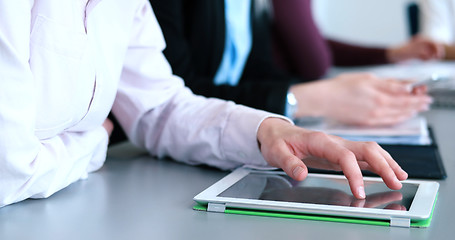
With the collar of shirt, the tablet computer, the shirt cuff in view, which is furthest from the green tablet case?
the collar of shirt

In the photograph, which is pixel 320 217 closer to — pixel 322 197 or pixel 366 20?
pixel 322 197

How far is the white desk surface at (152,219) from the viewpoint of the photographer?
48 centimetres

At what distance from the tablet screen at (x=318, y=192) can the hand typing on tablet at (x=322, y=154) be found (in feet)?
0.04

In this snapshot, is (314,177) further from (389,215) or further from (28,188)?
(28,188)

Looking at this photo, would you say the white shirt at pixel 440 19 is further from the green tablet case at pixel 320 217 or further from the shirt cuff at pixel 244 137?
the green tablet case at pixel 320 217

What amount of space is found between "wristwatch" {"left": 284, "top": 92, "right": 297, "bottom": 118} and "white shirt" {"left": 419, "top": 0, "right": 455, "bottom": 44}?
2247 millimetres

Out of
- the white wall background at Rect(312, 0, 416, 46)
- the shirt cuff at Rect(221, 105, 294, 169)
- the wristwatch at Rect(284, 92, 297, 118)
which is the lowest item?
the white wall background at Rect(312, 0, 416, 46)

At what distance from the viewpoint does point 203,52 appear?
1199 millimetres

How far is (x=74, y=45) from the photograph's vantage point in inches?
23.8

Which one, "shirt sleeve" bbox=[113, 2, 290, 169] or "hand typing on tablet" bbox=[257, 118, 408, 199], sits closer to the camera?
"hand typing on tablet" bbox=[257, 118, 408, 199]

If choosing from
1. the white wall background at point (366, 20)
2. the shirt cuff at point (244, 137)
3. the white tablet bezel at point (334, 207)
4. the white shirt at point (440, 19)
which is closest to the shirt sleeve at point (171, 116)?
the shirt cuff at point (244, 137)

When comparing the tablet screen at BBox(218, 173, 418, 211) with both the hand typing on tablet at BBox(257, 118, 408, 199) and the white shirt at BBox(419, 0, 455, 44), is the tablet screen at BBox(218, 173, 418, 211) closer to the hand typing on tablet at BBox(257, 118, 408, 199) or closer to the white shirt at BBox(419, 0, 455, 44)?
the hand typing on tablet at BBox(257, 118, 408, 199)

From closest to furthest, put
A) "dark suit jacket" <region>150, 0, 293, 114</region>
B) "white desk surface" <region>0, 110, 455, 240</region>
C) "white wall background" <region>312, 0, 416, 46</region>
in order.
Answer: "white desk surface" <region>0, 110, 455, 240</region> → "dark suit jacket" <region>150, 0, 293, 114</region> → "white wall background" <region>312, 0, 416, 46</region>

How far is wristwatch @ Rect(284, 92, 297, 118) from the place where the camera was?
988 mm
